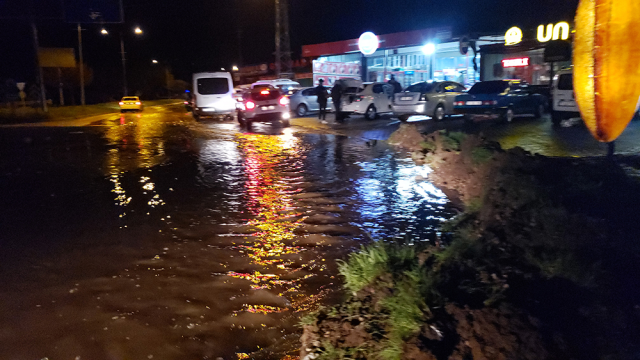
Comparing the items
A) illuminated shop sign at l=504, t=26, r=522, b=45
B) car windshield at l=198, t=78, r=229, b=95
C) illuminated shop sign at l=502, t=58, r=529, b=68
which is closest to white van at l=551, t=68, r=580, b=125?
illuminated shop sign at l=504, t=26, r=522, b=45

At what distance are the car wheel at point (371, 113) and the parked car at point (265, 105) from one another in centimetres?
340

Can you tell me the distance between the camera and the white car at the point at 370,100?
71.5 ft

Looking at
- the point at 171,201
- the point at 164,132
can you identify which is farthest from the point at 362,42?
the point at 171,201

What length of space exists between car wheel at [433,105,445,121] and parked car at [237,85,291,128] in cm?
601

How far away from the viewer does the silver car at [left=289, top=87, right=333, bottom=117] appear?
26000 mm

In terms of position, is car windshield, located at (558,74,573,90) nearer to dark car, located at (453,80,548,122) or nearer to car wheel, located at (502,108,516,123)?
dark car, located at (453,80,548,122)

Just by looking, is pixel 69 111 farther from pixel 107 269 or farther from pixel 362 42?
pixel 107 269

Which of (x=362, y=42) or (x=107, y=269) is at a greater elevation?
(x=362, y=42)

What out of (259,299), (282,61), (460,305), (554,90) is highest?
(282,61)

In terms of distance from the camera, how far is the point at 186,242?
697cm

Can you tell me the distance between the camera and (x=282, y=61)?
34.9 m

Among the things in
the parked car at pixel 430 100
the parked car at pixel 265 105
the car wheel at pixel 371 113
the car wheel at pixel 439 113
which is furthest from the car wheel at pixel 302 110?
the car wheel at pixel 439 113

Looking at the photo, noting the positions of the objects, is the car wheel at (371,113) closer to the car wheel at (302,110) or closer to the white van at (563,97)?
the car wheel at (302,110)

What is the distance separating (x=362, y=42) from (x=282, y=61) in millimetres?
5528
